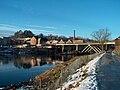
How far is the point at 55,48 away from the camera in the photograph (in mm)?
169875

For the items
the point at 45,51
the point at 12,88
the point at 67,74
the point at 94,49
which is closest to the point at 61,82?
the point at 67,74

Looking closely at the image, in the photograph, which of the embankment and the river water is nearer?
the embankment

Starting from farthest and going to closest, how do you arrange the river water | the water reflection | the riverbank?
the water reflection < the river water < the riverbank

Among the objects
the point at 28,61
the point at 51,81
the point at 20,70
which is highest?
the point at 51,81

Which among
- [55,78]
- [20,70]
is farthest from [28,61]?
Answer: [55,78]

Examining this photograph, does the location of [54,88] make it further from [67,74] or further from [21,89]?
[21,89]

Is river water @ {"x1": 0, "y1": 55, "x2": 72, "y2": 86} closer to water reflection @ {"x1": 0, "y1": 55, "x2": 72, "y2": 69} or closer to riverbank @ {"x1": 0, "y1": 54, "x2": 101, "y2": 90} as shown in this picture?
water reflection @ {"x1": 0, "y1": 55, "x2": 72, "y2": 69}

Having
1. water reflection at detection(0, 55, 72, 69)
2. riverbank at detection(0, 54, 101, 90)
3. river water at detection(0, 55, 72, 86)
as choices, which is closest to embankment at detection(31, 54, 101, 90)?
riverbank at detection(0, 54, 101, 90)

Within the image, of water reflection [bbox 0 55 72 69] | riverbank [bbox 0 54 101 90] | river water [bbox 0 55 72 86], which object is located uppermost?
riverbank [bbox 0 54 101 90]

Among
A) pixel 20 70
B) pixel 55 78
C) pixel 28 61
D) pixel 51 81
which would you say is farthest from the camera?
pixel 28 61

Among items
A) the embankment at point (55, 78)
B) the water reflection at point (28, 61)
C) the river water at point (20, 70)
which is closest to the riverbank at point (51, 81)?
the embankment at point (55, 78)

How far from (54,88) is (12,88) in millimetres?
10287

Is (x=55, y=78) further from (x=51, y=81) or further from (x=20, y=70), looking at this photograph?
(x=20, y=70)

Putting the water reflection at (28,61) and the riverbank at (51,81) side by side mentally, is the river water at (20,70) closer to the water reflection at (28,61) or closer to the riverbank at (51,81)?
the water reflection at (28,61)
